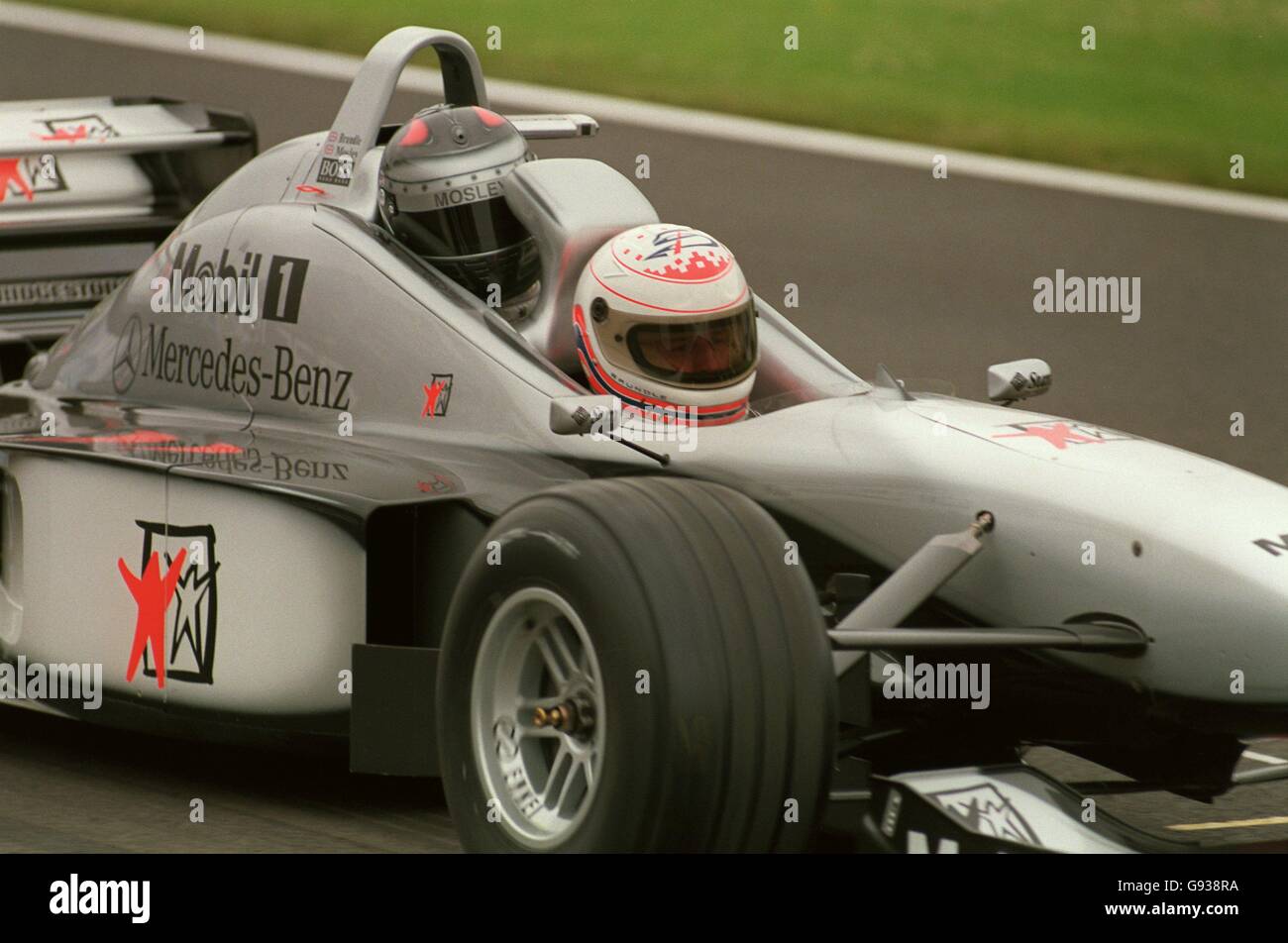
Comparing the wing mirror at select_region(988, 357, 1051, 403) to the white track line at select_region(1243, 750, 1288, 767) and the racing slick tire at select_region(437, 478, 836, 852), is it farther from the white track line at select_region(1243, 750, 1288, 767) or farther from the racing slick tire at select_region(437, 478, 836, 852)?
the racing slick tire at select_region(437, 478, 836, 852)

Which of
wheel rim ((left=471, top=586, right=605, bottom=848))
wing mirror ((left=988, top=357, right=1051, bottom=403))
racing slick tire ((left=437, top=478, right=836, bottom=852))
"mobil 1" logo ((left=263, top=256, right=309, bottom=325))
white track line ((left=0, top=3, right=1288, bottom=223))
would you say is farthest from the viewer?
white track line ((left=0, top=3, right=1288, bottom=223))

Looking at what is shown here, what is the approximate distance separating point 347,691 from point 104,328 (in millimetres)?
1798

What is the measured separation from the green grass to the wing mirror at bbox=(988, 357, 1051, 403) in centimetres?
730

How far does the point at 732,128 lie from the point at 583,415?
864 centimetres

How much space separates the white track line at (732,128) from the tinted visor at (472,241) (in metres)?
7.14

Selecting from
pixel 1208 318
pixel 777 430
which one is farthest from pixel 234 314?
pixel 1208 318

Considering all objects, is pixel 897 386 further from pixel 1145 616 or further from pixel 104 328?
pixel 104 328

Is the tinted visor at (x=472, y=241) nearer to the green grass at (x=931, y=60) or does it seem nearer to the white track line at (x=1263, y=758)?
the white track line at (x=1263, y=758)

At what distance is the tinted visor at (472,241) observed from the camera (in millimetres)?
6160

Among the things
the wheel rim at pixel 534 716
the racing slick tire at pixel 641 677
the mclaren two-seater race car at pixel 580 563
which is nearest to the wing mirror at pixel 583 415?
the mclaren two-seater race car at pixel 580 563

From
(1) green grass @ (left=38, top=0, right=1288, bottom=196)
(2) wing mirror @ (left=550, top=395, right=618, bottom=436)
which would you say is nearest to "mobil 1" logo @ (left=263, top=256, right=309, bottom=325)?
(2) wing mirror @ (left=550, top=395, right=618, bottom=436)

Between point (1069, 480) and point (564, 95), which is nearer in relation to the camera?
point (1069, 480)

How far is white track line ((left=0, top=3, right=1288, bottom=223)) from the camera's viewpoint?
506 inches

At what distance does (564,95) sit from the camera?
14211 millimetres
